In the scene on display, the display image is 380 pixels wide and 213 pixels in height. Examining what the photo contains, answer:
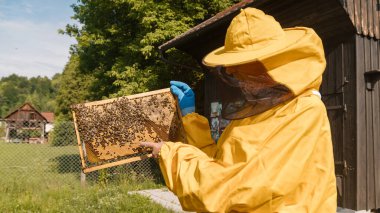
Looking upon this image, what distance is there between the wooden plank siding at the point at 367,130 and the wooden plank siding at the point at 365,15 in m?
0.13

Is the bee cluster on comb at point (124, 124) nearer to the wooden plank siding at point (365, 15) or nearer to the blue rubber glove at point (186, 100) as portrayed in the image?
the blue rubber glove at point (186, 100)

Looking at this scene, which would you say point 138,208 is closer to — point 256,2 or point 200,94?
point 256,2

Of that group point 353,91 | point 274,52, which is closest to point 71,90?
point 353,91

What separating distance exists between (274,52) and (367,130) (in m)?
5.10

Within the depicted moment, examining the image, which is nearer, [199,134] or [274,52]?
[274,52]

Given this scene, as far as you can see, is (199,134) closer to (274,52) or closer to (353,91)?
(274,52)

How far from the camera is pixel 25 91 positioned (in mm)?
153000

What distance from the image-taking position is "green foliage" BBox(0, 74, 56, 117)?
119319 millimetres

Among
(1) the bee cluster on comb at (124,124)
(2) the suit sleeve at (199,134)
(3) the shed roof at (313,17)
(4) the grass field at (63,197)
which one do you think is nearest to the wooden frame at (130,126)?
(1) the bee cluster on comb at (124,124)

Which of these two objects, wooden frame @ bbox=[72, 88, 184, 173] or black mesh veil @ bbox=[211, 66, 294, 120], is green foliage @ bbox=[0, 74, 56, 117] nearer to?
wooden frame @ bbox=[72, 88, 184, 173]

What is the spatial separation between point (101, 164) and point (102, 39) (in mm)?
10189

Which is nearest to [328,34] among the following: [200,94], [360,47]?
[360,47]

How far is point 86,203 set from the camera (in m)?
6.67

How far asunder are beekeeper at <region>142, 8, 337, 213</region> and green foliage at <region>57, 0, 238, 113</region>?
30.6 ft
